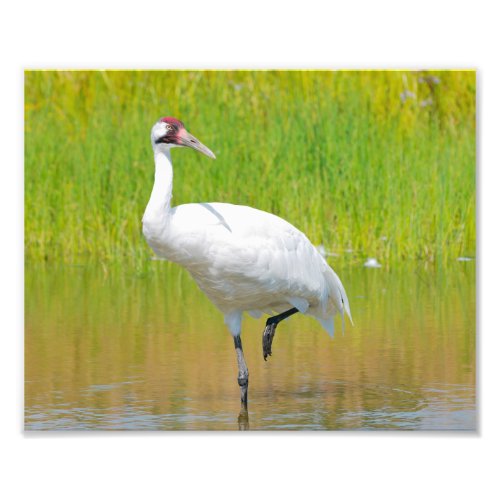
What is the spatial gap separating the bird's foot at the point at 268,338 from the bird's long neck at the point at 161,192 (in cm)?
103

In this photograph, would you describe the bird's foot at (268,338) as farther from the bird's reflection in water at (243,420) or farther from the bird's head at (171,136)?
the bird's head at (171,136)

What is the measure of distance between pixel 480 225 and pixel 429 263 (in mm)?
1568

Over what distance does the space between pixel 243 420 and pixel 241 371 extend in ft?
1.43

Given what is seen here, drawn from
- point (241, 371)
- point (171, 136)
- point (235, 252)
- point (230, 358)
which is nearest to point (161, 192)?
point (171, 136)

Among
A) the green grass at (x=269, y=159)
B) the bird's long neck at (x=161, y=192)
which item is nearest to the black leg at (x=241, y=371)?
the bird's long neck at (x=161, y=192)

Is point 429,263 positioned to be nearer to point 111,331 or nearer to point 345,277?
point 345,277

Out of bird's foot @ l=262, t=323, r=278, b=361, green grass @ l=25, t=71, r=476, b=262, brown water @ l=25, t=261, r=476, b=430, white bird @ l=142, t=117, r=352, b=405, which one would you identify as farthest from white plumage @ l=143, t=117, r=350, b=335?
green grass @ l=25, t=71, r=476, b=262

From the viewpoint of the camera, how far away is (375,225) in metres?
10.4

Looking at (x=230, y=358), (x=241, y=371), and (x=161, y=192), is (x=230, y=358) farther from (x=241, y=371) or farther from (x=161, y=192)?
(x=161, y=192)

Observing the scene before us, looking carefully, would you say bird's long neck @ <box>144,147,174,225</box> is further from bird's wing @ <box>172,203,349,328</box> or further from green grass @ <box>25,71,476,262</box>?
green grass @ <box>25,71,476,262</box>

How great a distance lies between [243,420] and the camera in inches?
343

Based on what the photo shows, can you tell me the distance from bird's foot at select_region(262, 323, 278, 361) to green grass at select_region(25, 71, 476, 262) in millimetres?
1121

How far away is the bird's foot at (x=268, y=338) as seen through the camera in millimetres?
9227

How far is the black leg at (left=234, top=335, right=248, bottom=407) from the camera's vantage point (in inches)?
357
